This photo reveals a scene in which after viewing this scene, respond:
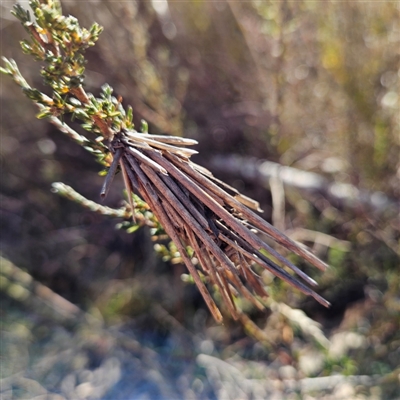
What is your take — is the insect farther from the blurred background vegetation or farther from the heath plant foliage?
the blurred background vegetation

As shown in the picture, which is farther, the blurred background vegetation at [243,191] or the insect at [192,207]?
the blurred background vegetation at [243,191]

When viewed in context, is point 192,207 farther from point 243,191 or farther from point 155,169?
point 243,191

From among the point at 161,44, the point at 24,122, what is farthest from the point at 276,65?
the point at 24,122

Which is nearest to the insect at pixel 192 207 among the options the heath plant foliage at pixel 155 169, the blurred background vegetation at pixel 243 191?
the heath plant foliage at pixel 155 169

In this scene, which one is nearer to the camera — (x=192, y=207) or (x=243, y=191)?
(x=192, y=207)

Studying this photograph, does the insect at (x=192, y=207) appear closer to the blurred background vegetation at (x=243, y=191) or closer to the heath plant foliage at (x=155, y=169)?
the heath plant foliage at (x=155, y=169)

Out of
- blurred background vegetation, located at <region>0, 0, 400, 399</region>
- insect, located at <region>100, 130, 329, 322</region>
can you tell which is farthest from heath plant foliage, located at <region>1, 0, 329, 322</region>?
blurred background vegetation, located at <region>0, 0, 400, 399</region>

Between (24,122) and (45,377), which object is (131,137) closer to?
(45,377)

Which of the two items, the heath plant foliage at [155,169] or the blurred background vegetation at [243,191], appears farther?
the blurred background vegetation at [243,191]

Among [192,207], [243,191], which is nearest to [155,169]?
[192,207]
